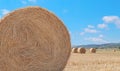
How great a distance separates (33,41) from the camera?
28.8ft

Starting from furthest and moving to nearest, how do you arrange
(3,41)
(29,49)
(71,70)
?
(71,70) → (29,49) → (3,41)

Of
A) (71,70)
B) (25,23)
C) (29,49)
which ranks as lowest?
(71,70)

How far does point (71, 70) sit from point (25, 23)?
8.42 ft

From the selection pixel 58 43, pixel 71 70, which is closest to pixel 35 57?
pixel 58 43

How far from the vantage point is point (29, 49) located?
343 inches

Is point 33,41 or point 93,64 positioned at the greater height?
point 33,41

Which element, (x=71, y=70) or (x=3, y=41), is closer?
(x=3, y=41)

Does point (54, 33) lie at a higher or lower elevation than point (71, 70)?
Result: higher

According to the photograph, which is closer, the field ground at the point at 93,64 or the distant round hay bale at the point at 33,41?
the distant round hay bale at the point at 33,41

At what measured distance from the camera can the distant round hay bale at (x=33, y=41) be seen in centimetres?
823

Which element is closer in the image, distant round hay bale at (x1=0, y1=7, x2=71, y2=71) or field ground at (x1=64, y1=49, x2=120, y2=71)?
distant round hay bale at (x1=0, y1=7, x2=71, y2=71)

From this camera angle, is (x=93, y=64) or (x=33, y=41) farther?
(x=93, y=64)

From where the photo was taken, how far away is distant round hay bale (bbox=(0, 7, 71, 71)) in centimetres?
823

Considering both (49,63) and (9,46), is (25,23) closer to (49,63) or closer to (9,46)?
(9,46)
